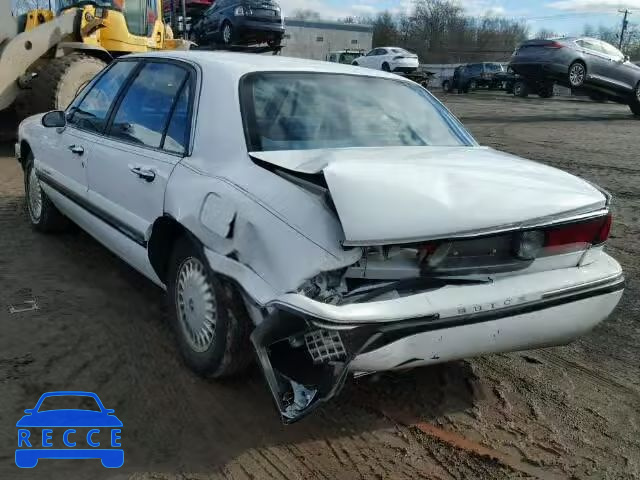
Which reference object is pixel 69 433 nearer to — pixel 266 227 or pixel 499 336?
pixel 266 227

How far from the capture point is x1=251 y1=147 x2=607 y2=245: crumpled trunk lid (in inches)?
93.4

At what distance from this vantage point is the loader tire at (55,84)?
29.3 ft

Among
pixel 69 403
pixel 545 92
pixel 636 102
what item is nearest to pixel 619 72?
pixel 636 102

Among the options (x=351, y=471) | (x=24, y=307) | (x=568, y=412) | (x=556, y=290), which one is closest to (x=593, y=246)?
(x=556, y=290)

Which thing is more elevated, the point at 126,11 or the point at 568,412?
the point at 126,11

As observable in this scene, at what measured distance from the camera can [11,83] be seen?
29.8 feet

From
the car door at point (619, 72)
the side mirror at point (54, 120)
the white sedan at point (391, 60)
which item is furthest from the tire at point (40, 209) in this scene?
the white sedan at point (391, 60)

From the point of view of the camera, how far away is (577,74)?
1734 centimetres

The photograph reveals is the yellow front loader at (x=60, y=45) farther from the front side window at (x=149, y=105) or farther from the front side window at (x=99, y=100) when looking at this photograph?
the front side window at (x=149, y=105)

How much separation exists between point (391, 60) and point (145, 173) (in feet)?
89.9

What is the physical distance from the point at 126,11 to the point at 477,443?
10.2 meters

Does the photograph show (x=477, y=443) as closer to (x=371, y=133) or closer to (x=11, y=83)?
(x=371, y=133)

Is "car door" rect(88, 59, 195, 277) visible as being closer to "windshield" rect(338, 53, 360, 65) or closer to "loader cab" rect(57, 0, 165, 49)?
"loader cab" rect(57, 0, 165, 49)

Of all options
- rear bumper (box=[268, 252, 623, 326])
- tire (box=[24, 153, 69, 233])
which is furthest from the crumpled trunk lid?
tire (box=[24, 153, 69, 233])
